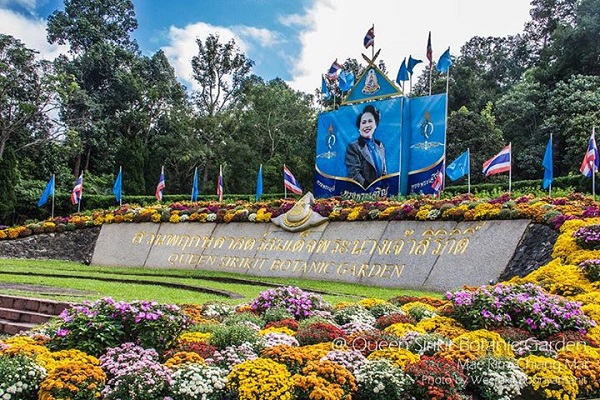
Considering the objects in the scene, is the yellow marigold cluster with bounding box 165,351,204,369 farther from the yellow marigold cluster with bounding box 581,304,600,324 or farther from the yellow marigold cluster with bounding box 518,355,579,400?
the yellow marigold cluster with bounding box 581,304,600,324

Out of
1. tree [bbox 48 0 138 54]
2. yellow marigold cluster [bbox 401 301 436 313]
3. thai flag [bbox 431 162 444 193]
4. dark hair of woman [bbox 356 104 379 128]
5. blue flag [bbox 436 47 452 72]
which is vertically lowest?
yellow marigold cluster [bbox 401 301 436 313]

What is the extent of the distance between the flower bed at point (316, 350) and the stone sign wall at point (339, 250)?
4.50 meters

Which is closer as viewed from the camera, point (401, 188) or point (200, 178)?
point (401, 188)

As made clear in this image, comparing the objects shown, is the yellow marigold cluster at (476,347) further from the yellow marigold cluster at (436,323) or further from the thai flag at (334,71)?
the thai flag at (334,71)

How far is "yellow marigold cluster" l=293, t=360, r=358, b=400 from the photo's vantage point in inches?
169

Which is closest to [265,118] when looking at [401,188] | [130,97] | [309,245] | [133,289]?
[130,97]

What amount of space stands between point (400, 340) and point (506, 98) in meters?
31.1

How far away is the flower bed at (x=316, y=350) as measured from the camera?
4.36 meters

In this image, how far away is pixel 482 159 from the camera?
30203 mm

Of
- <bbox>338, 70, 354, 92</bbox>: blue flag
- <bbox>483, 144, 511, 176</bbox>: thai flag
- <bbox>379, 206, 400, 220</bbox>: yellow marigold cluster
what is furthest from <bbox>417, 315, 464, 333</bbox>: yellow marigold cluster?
<bbox>338, 70, 354, 92</bbox>: blue flag

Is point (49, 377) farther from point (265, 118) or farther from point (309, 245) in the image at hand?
point (265, 118)

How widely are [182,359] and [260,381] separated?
0.75 m

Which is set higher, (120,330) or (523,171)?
(523,171)

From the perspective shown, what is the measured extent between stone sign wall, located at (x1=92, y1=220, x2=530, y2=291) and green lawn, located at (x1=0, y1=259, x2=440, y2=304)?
0.56m
